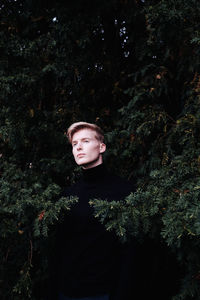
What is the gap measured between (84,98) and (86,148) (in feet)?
4.34

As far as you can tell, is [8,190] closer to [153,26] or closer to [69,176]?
[69,176]

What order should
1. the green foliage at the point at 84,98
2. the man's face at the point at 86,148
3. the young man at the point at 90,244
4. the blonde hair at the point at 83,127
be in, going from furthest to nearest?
the green foliage at the point at 84,98, the blonde hair at the point at 83,127, the man's face at the point at 86,148, the young man at the point at 90,244

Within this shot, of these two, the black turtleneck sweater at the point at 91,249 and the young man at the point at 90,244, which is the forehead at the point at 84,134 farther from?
the black turtleneck sweater at the point at 91,249

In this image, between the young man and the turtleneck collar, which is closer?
the young man

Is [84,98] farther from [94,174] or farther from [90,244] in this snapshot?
[90,244]

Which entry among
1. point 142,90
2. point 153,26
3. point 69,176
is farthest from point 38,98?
point 153,26

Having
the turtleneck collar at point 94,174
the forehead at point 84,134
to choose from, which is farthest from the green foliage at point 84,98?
the forehead at point 84,134

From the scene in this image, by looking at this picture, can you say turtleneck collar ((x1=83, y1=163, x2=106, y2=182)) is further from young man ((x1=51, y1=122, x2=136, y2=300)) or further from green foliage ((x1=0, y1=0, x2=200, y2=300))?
green foliage ((x1=0, y1=0, x2=200, y2=300))

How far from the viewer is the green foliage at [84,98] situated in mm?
2678

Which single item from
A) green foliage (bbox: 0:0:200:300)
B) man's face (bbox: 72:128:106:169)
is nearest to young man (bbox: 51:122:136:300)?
man's face (bbox: 72:128:106:169)

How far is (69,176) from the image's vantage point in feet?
11.5

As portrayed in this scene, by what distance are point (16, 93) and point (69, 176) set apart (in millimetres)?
1115

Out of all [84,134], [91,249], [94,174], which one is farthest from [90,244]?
[84,134]

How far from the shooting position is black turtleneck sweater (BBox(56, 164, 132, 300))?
2135mm
